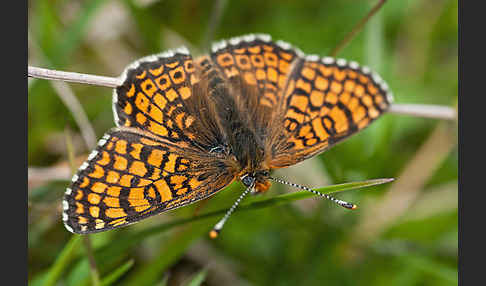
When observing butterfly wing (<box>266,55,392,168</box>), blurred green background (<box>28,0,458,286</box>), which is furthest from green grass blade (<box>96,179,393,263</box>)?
butterfly wing (<box>266,55,392,168</box>)

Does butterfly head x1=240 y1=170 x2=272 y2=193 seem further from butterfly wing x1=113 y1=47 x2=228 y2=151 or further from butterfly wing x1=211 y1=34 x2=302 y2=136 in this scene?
butterfly wing x1=211 y1=34 x2=302 y2=136

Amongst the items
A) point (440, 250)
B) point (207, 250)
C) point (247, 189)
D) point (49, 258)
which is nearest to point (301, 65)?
point (247, 189)

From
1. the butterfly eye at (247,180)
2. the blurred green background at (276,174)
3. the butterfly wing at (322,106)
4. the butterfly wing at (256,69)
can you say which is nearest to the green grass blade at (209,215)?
the blurred green background at (276,174)

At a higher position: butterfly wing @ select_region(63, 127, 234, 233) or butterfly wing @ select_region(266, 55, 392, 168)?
butterfly wing @ select_region(266, 55, 392, 168)

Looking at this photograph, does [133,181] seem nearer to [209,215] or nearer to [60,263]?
[209,215]

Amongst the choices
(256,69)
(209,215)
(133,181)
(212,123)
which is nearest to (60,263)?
(133,181)

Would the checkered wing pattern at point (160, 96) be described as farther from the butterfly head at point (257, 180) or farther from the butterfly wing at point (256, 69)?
the butterfly head at point (257, 180)
